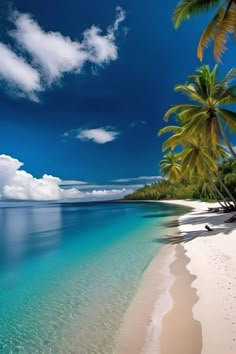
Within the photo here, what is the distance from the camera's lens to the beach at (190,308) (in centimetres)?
356

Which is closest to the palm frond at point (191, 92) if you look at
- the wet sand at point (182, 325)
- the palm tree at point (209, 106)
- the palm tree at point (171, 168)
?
the palm tree at point (209, 106)

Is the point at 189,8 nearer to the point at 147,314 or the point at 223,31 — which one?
the point at 223,31

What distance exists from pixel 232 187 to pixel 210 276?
2380cm

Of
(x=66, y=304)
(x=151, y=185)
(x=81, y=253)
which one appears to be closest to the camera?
(x=66, y=304)

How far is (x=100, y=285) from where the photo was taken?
6711 millimetres

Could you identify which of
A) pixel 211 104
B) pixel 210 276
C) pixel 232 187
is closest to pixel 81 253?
pixel 210 276

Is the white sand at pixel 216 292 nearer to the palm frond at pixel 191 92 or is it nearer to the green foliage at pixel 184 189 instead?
the palm frond at pixel 191 92

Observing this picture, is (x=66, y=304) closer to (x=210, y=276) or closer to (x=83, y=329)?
(x=83, y=329)

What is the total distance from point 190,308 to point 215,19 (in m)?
8.83

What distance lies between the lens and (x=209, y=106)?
567 inches

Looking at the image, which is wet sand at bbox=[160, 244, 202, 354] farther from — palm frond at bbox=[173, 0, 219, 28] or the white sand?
palm frond at bbox=[173, 0, 219, 28]

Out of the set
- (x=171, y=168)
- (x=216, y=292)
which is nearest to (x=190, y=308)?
(x=216, y=292)

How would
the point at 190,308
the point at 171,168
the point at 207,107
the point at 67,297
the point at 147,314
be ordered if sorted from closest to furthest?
the point at 190,308
the point at 147,314
the point at 67,297
the point at 207,107
the point at 171,168

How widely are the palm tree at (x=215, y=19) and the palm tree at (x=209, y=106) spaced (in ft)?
17.7
